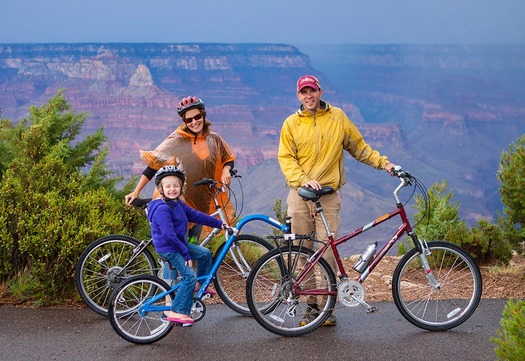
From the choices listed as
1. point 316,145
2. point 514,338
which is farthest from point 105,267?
point 514,338

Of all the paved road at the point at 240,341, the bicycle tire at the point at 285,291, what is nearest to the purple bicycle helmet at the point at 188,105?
the bicycle tire at the point at 285,291

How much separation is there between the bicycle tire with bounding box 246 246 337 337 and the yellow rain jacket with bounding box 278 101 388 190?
23.2 inches

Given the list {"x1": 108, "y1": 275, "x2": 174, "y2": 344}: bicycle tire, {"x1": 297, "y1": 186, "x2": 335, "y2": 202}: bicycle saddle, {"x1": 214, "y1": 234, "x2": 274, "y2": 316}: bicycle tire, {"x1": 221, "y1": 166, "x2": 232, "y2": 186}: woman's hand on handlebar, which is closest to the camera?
{"x1": 108, "y1": 275, "x2": 174, "y2": 344}: bicycle tire

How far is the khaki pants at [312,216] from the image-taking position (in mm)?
5594

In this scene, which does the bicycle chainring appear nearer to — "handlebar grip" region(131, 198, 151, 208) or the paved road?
the paved road

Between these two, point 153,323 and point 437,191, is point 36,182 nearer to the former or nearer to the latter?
point 153,323

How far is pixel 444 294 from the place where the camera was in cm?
627

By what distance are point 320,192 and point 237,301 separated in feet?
5.08

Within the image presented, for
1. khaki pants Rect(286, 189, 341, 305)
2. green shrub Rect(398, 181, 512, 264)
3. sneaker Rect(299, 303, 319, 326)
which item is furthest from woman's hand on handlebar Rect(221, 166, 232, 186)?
green shrub Rect(398, 181, 512, 264)

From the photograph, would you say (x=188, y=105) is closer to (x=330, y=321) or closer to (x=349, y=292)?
(x=349, y=292)

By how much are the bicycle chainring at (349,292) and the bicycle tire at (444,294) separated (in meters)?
0.27

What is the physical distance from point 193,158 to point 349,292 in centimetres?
171

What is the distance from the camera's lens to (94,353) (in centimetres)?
509

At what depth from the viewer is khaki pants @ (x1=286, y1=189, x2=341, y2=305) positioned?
5594 millimetres
